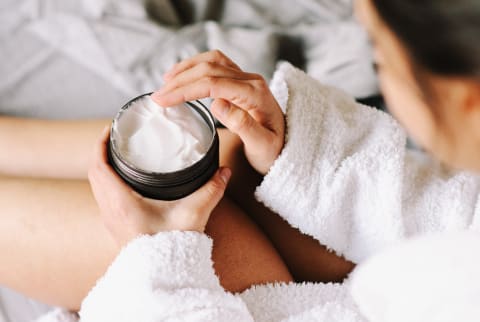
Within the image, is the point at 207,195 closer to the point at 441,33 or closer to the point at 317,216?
the point at 317,216

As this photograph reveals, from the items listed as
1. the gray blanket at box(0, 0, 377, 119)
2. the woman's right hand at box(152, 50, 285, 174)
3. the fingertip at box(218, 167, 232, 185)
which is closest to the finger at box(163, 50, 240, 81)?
the woman's right hand at box(152, 50, 285, 174)

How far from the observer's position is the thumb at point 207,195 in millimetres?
604

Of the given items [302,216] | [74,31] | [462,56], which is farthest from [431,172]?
[74,31]

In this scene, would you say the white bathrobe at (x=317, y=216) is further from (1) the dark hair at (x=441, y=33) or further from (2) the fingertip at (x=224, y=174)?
(1) the dark hair at (x=441, y=33)

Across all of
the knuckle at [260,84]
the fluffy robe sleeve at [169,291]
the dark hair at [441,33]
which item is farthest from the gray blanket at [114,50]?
the dark hair at [441,33]

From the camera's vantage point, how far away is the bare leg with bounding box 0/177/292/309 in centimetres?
66

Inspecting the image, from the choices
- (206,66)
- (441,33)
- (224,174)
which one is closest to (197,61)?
(206,66)

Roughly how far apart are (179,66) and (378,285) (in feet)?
1.02

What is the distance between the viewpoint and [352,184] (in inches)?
27.3

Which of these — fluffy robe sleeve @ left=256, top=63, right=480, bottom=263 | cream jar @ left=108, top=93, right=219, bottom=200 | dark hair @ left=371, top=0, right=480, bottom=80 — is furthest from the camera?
fluffy robe sleeve @ left=256, top=63, right=480, bottom=263

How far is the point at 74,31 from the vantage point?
1.00 meters

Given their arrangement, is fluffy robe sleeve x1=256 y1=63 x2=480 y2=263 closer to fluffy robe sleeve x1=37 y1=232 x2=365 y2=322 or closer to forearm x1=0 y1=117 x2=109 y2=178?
fluffy robe sleeve x1=37 y1=232 x2=365 y2=322

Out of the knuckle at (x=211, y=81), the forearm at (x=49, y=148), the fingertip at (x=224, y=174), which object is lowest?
the forearm at (x=49, y=148)

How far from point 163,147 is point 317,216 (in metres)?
0.21
